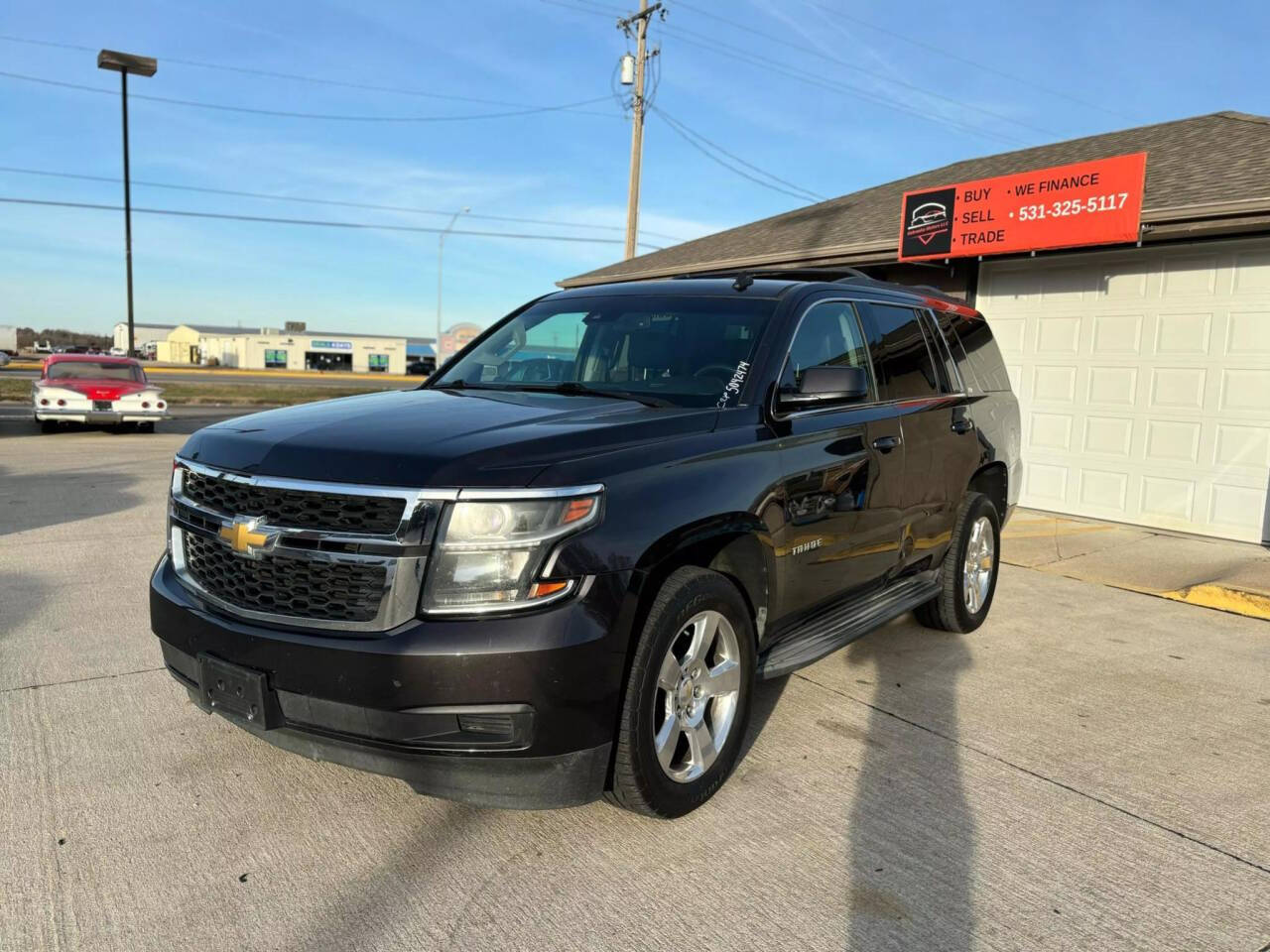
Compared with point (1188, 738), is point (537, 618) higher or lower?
higher

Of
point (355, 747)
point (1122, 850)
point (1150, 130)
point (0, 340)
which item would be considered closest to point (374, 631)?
point (355, 747)

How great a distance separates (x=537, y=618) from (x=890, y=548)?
2438 millimetres

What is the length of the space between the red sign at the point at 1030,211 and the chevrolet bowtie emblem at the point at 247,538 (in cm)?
845

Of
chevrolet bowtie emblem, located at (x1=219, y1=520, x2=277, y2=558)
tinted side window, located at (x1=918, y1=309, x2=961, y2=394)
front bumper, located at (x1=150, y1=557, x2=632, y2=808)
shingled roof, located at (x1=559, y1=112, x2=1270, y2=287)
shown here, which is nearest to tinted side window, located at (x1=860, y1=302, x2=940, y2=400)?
tinted side window, located at (x1=918, y1=309, x2=961, y2=394)

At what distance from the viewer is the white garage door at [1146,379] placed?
8.52 metres

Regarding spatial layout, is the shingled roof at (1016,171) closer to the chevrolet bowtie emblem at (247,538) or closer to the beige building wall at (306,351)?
the chevrolet bowtie emblem at (247,538)

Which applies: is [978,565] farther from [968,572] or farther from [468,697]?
[468,697]

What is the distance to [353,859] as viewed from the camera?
2910 mm

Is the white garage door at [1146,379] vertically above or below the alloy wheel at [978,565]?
above

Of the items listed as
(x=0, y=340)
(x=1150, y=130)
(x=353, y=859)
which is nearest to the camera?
(x=353, y=859)

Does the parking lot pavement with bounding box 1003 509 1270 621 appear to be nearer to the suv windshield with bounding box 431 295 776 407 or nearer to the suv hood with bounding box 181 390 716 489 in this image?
the suv windshield with bounding box 431 295 776 407

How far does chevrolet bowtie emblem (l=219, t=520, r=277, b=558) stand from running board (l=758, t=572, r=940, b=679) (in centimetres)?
184

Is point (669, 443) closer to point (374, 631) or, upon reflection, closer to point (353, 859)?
point (374, 631)

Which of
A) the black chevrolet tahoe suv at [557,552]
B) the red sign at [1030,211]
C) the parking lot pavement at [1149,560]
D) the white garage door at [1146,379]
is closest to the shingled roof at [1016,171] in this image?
the red sign at [1030,211]
